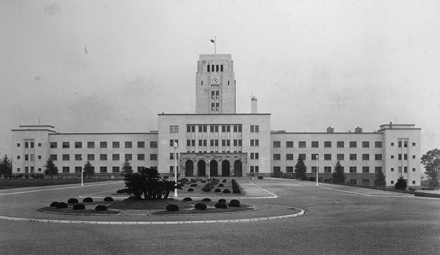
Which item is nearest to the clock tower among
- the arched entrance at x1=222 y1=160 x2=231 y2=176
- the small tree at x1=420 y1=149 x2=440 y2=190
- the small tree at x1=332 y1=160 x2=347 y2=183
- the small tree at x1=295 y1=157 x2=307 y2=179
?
the arched entrance at x1=222 y1=160 x2=231 y2=176

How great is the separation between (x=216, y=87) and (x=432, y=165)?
6171cm

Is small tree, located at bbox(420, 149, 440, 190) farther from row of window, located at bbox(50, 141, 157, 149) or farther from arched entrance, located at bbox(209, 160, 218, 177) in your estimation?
row of window, located at bbox(50, 141, 157, 149)

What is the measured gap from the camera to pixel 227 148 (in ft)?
339

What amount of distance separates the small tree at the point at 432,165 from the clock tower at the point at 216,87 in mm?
55131

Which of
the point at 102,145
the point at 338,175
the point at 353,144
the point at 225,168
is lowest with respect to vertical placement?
the point at 338,175

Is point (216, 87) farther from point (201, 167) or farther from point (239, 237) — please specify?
point (239, 237)

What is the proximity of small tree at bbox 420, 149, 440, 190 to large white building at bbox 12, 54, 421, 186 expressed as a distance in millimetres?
17349

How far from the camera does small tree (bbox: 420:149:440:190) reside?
400ft

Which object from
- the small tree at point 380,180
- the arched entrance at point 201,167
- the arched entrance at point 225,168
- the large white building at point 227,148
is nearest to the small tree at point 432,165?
the large white building at point 227,148

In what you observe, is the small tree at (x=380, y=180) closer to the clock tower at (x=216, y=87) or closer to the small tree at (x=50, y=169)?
the clock tower at (x=216, y=87)

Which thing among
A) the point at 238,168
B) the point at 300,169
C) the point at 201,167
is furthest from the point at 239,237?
the point at 300,169

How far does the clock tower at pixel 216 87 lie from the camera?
386 feet

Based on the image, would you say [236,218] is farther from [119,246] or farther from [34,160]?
[34,160]

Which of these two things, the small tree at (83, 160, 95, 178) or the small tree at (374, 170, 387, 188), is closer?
the small tree at (83, 160, 95, 178)
